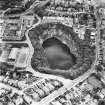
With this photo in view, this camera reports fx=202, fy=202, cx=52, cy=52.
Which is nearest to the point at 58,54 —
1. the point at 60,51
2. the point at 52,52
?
the point at 60,51

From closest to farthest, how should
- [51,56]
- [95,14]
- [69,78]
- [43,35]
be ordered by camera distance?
[69,78] → [51,56] → [43,35] → [95,14]

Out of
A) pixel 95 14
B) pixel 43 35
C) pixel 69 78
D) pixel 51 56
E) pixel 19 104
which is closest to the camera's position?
pixel 19 104

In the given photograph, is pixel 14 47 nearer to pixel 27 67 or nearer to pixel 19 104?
pixel 27 67

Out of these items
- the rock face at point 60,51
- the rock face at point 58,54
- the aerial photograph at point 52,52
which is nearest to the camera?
the aerial photograph at point 52,52

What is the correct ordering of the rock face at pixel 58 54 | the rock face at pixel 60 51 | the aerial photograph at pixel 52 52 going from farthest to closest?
the rock face at pixel 58 54, the rock face at pixel 60 51, the aerial photograph at pixel 52 52

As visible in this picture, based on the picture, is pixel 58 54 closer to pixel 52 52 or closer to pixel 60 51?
pixel 60 51

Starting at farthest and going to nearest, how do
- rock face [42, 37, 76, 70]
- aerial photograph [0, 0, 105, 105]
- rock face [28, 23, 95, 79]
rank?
1. rock face [42, 37, 76, 70]
2. rock face [28, 23, 95, 79]
3. aerial photograph [0, 0, 105, 105]

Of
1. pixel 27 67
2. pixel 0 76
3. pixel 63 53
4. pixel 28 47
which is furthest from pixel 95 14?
pixel 0 76

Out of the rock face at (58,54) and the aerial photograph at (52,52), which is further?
the rock face at (58,54)
